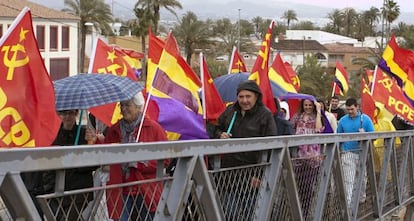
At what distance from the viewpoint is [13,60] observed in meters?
5.35

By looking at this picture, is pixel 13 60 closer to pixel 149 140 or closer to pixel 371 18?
pixel 149 140

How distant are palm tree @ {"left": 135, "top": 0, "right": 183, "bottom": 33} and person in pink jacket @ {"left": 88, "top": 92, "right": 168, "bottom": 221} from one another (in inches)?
1704

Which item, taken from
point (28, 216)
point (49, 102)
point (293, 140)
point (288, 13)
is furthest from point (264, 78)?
point (288, 13)

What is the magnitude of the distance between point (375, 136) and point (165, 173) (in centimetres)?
355

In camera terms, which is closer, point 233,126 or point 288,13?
point 233,126

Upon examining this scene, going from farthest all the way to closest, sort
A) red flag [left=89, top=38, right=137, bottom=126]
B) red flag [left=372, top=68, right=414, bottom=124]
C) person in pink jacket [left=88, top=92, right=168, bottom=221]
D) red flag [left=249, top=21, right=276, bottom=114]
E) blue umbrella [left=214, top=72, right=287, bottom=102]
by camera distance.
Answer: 1. red flag [left=372, top=68, right=414, bottom=124]
2. red flag [left=89, top=38, right=137, bottom=126]
3. blue umbrella [left=214, top=72, right=287, bottom=102]
4. red flag [left=249, top=21, right=276, bottom=114]
5. person in pink jacket [left=88, top=92, right=168, bottom=221]

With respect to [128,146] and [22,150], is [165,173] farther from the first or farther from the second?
[22,150]

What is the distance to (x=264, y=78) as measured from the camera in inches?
283

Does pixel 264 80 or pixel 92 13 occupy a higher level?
pixel 92 13

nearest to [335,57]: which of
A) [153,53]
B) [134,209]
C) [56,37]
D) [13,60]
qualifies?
[56,37]

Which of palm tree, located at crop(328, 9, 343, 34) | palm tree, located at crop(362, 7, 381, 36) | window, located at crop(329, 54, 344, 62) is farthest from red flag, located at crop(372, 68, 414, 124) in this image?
palm tree, located at crop(328, 9, 343, 34)

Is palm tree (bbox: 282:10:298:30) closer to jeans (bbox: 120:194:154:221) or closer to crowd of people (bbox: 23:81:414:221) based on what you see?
crowd of people (bbox: 23:81:414:221)

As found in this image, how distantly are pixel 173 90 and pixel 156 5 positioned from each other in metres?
45.1

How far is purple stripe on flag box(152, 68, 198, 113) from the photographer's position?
18.8 feet
